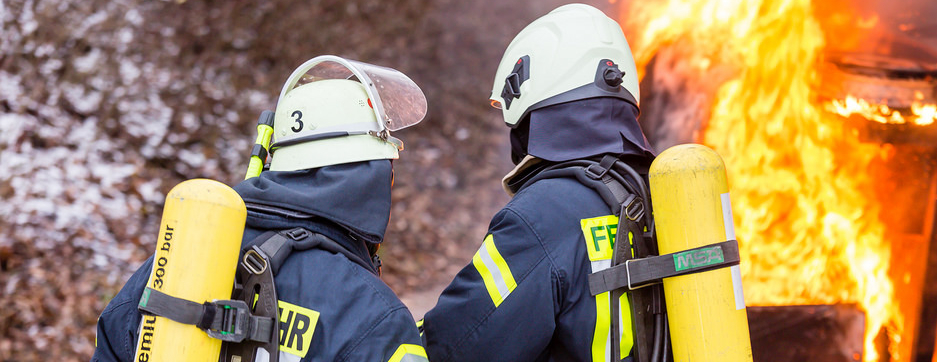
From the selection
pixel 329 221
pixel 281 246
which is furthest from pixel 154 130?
pixel 281 246

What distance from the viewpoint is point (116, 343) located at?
2.13 m

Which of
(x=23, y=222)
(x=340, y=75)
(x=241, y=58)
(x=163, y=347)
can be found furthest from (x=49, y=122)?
(x=163, y=347)

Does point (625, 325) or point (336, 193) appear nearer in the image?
point (336, 193)

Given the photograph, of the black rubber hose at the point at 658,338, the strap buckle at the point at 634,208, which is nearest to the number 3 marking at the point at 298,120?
the strap buckle at the point at 634,208

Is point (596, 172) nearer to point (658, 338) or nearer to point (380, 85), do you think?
point (658, 338)

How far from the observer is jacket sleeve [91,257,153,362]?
2076 millimetres

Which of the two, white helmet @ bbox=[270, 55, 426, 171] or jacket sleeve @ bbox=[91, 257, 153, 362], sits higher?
white helmet @ bbox=[270, 55, 426, 171]

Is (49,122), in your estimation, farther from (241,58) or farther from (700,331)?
(700,331)

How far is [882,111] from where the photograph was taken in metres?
3.77

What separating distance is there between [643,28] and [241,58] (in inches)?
263

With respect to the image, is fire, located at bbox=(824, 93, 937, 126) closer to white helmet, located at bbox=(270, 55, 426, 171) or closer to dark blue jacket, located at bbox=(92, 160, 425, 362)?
white helmet, located at bbox=(270, 55, 426, 171)

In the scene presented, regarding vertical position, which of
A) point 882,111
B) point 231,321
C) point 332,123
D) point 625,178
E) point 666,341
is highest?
point 882,111

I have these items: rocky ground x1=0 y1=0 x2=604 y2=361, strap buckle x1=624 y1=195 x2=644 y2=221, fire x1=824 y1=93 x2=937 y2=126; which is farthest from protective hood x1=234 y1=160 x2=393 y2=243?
rocky ground x1=0 y1=0 x2=604 y2=361

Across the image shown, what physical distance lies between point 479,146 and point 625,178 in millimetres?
8344
